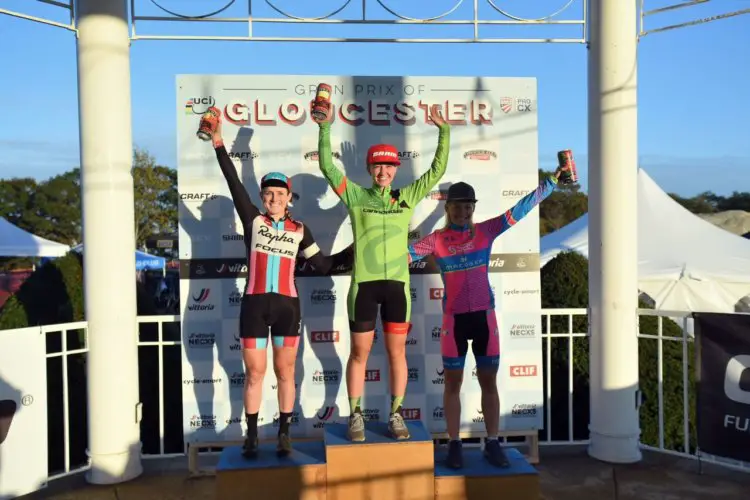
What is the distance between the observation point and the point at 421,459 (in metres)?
3.70

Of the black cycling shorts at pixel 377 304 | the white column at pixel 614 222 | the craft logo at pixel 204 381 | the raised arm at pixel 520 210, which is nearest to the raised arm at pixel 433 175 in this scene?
the raised arm at pixel 520 210

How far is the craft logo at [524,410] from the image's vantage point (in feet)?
15.4

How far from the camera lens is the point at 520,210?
416 centimetres

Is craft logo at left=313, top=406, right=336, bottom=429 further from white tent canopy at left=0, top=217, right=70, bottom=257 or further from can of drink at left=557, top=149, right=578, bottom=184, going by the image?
white tent canopy at left=0, top=217, right=70, bottom=257

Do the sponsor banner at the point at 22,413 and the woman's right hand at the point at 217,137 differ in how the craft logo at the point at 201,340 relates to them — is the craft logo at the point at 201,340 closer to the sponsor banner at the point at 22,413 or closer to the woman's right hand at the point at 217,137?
the sponsor banner at the point at 22,413

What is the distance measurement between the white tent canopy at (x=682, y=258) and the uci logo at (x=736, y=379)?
17.4ft

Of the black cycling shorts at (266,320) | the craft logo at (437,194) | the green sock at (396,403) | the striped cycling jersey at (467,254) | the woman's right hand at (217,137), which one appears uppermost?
the woman's right hand at (217,137)

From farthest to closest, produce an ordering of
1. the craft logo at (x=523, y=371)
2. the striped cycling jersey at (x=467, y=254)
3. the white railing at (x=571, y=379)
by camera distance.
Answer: the craft logo at (x=523, y=371)
the white railing at (x=571, y=379)
the striped cycling jersey at (x=467, y=254)

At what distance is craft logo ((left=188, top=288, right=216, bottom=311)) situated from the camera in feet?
14.6

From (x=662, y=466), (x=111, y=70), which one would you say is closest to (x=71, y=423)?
(x=111, y=70)

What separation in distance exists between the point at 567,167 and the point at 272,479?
2564 millimetres

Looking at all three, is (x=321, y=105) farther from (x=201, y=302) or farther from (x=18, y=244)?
(x=18, y=244)

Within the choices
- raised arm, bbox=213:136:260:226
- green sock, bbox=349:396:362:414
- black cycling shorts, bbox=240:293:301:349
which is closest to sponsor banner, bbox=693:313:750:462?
green sock, bbox=349:396:362:414

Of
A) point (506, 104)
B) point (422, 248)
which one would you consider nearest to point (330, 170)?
point (422, 248)
